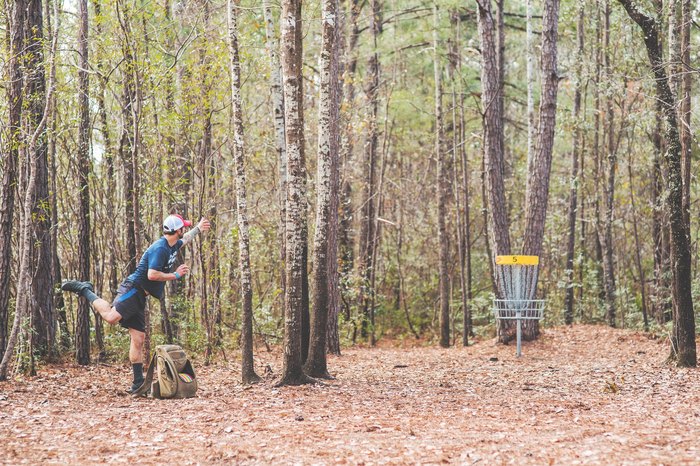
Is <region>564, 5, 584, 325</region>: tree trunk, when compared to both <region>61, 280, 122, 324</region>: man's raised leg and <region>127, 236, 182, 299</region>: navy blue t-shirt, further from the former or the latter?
<region>61, 280, 122, 324</region>: man's raised leg

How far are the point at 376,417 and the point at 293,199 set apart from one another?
9.58 feet

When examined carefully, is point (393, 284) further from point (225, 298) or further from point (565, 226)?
point (225, 298)

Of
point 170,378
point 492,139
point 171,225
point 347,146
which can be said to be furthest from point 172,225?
point 347,146

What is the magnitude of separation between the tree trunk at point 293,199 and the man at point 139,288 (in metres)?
1.17

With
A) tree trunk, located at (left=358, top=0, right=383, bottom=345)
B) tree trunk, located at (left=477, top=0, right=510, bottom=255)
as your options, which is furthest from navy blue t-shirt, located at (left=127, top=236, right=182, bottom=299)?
tree trunk, located at (left=358, top=0, right=383, bottom=345)

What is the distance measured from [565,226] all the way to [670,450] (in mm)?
17094

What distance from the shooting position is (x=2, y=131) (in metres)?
9.95

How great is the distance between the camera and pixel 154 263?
818 centimetres

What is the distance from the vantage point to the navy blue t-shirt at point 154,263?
8203 mm

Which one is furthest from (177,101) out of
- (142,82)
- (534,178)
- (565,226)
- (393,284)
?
(565,226)

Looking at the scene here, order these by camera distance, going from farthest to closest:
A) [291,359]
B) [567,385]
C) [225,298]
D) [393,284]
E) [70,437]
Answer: [393,284] < [225,298] < [567,385] < [291,359] < [70,437]

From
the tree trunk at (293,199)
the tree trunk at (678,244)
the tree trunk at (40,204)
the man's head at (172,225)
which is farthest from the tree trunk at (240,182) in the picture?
the tree trunk at (678,244)

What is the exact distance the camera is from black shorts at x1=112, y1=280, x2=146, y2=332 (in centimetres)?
823

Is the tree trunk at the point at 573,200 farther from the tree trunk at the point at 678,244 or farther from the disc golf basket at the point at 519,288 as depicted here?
the tree trunk at the point at 678,244
